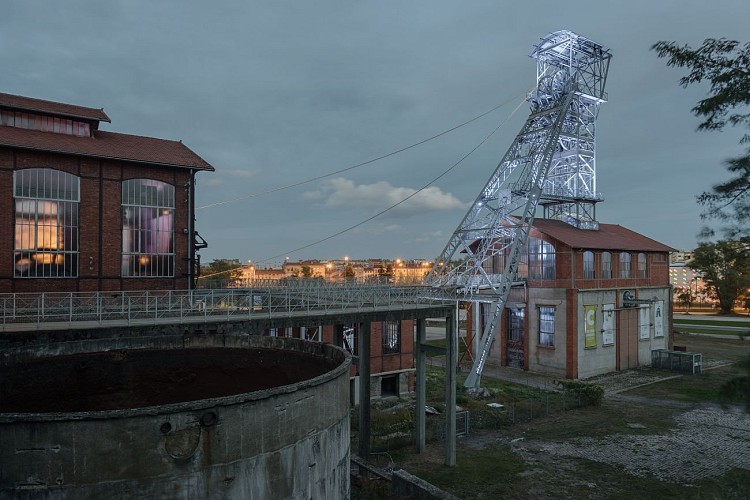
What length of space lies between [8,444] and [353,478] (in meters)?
12.6

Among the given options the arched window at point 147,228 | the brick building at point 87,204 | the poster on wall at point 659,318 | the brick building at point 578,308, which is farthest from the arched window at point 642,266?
the arched window at point 147,228

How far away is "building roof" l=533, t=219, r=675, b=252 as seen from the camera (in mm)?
37844

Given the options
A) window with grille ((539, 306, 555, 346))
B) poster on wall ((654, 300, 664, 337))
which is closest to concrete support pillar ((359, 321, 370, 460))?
window with grille ((539, 306, 555, 346))

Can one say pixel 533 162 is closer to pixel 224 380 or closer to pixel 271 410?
pixel 224 380

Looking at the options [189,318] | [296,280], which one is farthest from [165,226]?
[189,318]

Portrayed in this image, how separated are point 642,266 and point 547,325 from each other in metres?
13.0

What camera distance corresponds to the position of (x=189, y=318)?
1552cm

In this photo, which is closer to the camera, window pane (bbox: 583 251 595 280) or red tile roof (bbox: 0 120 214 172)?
red tile roof (bbox: 0 120 214 172)

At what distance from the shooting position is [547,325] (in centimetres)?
3750

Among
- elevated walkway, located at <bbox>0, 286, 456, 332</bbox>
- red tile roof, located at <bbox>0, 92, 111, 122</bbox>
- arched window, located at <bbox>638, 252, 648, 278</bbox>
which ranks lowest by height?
elevated walkway, located at <bbox>0, 286, 456, 332</bbox>

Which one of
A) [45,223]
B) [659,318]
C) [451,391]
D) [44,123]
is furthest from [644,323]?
[44,123]

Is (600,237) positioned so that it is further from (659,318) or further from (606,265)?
(659,318)

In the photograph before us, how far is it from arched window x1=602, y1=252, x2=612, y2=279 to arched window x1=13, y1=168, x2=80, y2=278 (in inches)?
1456

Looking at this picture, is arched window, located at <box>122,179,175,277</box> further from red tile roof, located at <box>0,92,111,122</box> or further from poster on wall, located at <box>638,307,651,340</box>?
poster on wall, located at <box>638,307,651,340</box>
